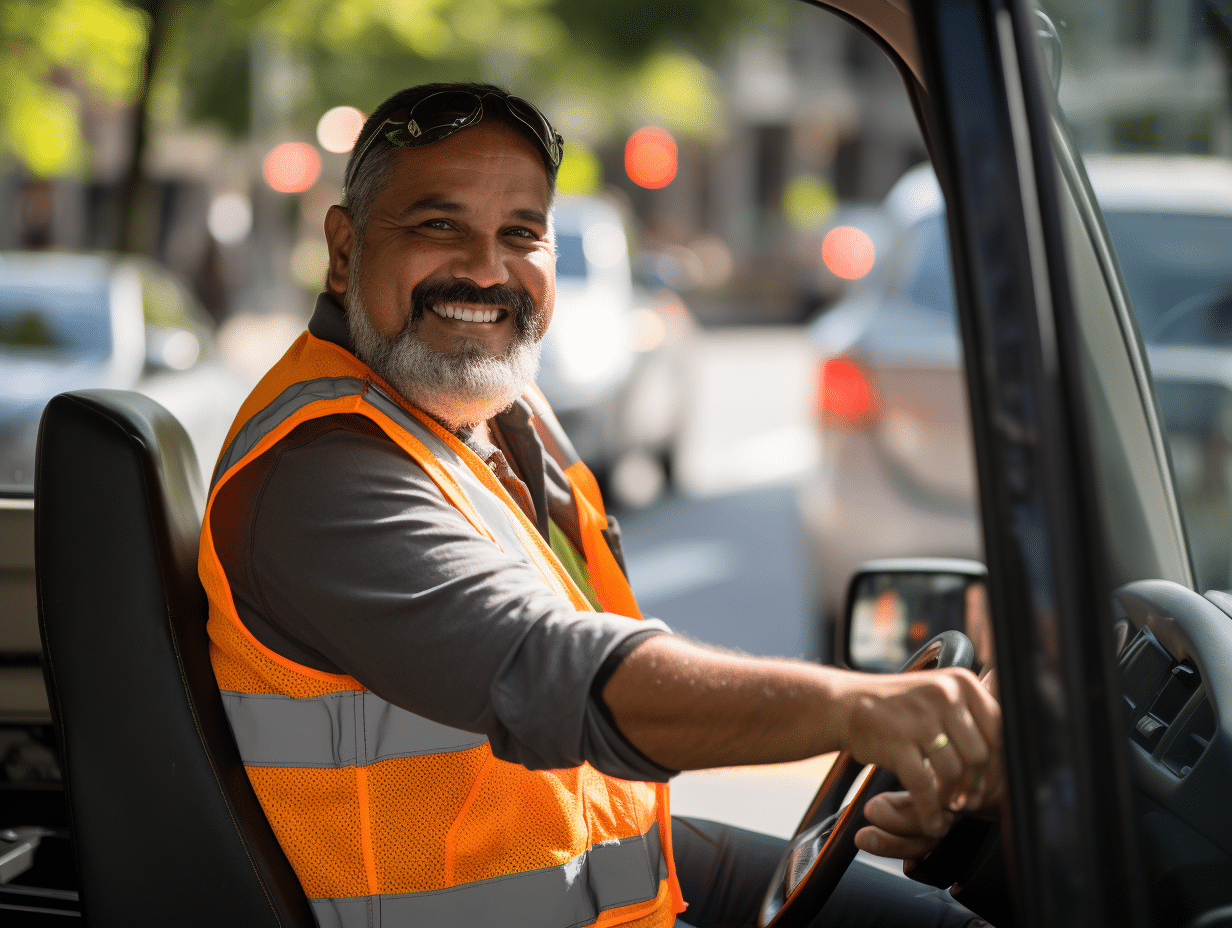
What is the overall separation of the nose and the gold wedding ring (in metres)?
1.03

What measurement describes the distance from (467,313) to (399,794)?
75cm

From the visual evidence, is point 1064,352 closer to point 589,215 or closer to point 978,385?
point 978,385

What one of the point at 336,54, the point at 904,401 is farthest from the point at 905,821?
the point at 336,54

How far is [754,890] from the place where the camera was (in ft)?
7.16

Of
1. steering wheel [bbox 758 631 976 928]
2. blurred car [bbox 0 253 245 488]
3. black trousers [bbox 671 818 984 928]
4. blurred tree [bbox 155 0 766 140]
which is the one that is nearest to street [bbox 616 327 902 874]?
black trousers [bbox 671 818 984 928]

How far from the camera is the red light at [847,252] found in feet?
78.1

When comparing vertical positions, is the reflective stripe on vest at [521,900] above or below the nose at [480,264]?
below

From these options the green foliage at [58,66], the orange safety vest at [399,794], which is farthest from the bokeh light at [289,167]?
the orange safety vest at [399,794]

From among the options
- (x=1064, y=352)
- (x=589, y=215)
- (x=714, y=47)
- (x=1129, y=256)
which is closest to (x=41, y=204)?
(x=589, y=215)

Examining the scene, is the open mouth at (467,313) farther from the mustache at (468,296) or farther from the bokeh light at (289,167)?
the bokeh light at (289,167)

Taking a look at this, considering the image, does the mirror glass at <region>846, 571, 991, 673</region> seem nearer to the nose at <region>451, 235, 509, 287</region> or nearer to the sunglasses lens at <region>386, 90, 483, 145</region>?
the nose at <region>451, 235, 509, 287</region>

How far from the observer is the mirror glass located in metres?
2.36

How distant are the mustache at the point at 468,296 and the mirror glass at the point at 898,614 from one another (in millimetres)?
783

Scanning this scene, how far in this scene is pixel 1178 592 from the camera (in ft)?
5.75
